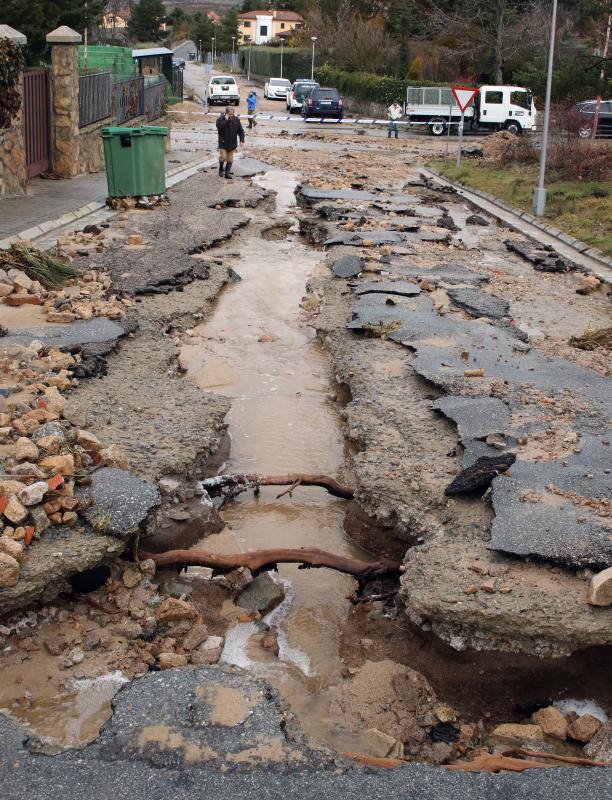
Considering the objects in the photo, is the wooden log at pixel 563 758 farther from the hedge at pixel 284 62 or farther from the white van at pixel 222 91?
the hedge at pixel 284 62

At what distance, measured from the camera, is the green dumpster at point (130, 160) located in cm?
1518

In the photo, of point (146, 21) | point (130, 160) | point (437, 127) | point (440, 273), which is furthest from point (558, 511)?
point (146, 21)

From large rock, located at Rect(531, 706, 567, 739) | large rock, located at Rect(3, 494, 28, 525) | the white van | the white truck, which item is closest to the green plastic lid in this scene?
large rock, located at Rect(3, 494, 28, 525)

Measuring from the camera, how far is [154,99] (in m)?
28.2

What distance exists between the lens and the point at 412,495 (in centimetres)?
516

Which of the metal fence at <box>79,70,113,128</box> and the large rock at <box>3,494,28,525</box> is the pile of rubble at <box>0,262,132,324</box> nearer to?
the large rock at <box>3,494,28,525</box>

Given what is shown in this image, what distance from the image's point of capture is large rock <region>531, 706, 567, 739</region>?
3725 mm

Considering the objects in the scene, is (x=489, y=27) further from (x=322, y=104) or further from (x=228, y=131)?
(x=228, y=131)

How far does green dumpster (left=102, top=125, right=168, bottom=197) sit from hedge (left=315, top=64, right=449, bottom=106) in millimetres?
33777

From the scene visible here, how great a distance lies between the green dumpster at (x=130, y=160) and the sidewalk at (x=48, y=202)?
0.54 meters

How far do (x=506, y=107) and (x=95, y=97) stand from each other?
2099cm

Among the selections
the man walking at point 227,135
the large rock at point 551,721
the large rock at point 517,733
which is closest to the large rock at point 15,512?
the large rock at point 517,733

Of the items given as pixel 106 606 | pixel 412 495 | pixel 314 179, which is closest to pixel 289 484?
pixel 412 495

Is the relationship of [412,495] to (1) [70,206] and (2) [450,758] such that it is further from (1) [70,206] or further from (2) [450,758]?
(1) [70,206]
